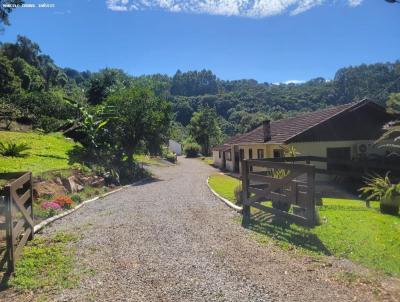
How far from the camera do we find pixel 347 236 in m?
7.75

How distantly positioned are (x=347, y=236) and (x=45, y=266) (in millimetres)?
6040

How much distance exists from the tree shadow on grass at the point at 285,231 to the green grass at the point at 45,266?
4341mm

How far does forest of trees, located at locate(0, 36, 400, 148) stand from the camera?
3312cm

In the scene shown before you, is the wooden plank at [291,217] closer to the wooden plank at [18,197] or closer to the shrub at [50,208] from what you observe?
the wooden plank at [18,197]

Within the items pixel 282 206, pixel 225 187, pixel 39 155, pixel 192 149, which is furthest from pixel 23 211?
pixel 192 149

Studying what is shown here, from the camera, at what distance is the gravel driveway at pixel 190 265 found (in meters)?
5.30

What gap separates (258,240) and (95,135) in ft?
62.6

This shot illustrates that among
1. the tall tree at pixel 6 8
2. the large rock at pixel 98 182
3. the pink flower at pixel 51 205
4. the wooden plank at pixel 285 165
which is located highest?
the tall tree at pixel 6 8

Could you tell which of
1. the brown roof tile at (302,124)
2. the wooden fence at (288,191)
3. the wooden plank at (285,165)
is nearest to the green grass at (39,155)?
the wooden fence at (288,191)

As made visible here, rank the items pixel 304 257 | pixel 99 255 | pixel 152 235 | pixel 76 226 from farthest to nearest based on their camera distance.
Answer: pixel 76 226 < pixel 152 235 < pixel 99 255 < pixel 304 257

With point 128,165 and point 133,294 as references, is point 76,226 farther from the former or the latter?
point 128,165

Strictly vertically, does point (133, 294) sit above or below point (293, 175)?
below

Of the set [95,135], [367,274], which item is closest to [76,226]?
[367,274]

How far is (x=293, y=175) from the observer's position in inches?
335
